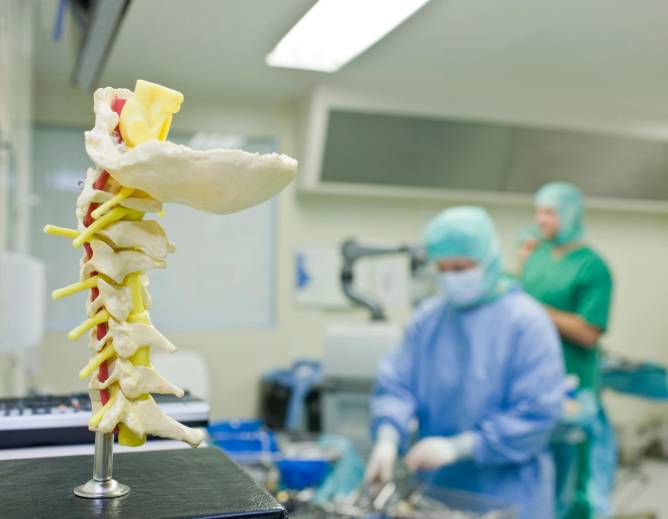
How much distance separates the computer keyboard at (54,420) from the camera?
92 centimetres

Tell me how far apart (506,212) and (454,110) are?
1.04 metres

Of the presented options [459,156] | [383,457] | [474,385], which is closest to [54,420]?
[383,457]

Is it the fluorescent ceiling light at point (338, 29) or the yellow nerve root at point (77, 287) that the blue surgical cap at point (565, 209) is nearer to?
the fluorescent ceiling light at point (338, 29)

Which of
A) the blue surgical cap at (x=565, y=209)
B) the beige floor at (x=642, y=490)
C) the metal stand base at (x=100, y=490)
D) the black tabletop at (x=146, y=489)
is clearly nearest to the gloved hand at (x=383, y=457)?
the black tabletop at (x=146, y=489)

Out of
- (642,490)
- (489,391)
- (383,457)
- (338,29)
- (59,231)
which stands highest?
(338,29)

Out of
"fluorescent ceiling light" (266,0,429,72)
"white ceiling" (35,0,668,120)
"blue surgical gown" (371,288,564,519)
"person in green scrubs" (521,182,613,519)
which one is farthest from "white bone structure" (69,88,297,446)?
"person in green scrubs" (521,182,613,519)

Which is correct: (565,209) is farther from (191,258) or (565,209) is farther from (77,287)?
(77,287)

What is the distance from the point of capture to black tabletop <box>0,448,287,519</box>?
68 cm

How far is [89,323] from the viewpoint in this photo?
72 cm

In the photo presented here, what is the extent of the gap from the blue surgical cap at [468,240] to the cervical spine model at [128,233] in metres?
1.60

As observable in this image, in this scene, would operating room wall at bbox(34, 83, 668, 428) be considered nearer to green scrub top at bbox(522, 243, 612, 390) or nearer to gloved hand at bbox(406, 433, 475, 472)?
green scrub top at bbox(522, 243, 612, 390)

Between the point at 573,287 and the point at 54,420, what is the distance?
8.55ft

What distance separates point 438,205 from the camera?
15.3ft

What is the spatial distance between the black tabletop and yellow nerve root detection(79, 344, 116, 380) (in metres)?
0.13
